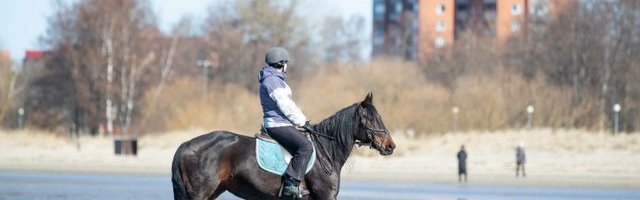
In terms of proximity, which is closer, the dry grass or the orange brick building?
the dry grass

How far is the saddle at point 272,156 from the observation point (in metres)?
13.5

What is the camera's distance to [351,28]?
11981cm

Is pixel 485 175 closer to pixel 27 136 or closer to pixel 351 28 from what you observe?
pixel 27 136

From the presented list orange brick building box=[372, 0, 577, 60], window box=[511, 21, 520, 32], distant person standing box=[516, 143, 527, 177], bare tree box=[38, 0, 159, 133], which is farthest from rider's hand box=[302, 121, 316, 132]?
orange brick building box=[372, 0, 577, 60]

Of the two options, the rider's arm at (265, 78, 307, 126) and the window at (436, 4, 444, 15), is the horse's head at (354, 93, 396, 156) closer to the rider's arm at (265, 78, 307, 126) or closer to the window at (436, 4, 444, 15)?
the rider's arm at (265, 78, 307, 126)

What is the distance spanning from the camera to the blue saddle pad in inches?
531

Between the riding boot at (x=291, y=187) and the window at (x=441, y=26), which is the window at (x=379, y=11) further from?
the riding boot at (x=291, y=187)

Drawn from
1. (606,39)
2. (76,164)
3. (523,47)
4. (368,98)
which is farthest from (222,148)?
(523,47)

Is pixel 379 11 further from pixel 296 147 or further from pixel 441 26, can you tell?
pixel 296 147

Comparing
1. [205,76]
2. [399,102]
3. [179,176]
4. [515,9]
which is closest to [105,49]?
[205,76]

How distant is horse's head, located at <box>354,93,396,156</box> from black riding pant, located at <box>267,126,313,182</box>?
0.60 m

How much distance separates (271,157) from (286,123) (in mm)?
384

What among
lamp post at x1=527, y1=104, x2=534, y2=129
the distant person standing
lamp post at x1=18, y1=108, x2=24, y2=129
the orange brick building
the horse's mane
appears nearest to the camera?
the horse's mane

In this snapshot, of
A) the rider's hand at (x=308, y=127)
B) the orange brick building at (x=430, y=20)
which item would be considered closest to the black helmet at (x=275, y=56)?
the rider's hand at (x=308, y=127)
